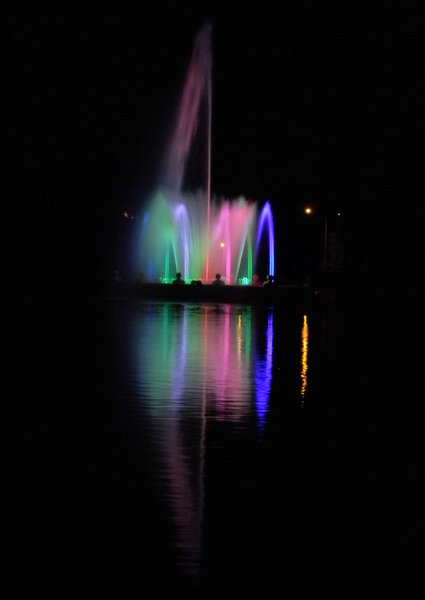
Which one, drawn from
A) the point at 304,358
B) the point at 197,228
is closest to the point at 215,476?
the point at 304,358

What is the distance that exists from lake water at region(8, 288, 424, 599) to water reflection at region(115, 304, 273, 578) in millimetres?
29

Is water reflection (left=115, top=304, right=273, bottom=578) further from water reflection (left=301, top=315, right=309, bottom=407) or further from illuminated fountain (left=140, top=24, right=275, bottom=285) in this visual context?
illuminated fountain (left=140, top=24, right=275, bottom=285)

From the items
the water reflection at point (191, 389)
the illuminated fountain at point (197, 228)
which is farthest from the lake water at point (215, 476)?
the illuminated fountain at point (197, 228)

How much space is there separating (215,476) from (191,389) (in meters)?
4.45

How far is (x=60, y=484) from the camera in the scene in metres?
6.53

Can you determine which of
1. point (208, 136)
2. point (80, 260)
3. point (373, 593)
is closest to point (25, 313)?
point (208, 136)

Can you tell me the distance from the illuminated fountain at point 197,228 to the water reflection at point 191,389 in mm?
18343

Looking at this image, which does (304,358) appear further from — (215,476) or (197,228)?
(197,228)

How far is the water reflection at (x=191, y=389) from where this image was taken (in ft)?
20.6

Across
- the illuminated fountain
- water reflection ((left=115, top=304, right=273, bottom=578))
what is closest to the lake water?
water reflection ((left=115, top=304, right=273, bottom=578))

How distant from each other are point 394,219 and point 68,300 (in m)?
24.6

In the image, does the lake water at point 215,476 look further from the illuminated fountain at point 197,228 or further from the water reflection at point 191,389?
the illuminated fountain at point 197,228

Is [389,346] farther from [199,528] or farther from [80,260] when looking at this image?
[80,260]

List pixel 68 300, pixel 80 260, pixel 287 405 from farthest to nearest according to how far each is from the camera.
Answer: pixel 80 260 → pixel 68 300 → pixel 287 405
